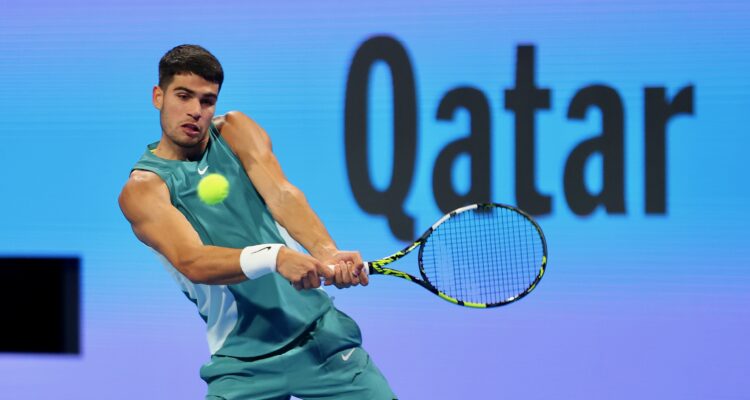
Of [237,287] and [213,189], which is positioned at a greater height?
[213,189]

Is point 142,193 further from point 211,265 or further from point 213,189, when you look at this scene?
point 211,265

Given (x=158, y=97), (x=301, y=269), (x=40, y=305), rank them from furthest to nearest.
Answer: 1. (x=40, y=305)
2. (x=158, y=97)
3. (x=301, y=269)

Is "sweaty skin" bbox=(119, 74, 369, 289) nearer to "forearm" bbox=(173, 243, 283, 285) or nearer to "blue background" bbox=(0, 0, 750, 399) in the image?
"forearm" bbox=(173, 243, 283, 285)

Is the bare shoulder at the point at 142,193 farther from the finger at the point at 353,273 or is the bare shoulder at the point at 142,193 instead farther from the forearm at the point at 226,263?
the finger at the point at 353,273

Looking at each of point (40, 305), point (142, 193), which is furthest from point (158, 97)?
point (40, 305)

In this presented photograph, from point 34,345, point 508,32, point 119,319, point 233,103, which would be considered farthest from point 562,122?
point 34,345

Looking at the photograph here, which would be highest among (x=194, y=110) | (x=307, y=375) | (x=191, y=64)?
(x=191, y=64)

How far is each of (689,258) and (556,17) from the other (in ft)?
3.56

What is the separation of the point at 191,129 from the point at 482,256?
3.67 feet

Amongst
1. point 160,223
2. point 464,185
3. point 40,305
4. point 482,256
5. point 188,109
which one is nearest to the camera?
point 160,223

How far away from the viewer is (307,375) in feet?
8.96

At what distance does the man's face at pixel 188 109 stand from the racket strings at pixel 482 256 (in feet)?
2.85

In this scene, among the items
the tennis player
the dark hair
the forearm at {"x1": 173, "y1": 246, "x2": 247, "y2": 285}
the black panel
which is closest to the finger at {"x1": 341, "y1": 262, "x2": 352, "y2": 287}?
the tennis player

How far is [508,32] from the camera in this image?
4.11m
